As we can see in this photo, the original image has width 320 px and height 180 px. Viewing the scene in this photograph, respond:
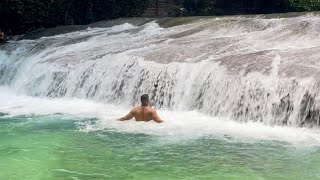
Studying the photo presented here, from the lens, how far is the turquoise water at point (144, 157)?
6.72 m

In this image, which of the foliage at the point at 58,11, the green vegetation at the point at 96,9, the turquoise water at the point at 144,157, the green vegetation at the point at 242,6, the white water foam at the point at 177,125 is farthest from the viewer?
the green vegetation at the point at 242,6

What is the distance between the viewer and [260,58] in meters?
10.9

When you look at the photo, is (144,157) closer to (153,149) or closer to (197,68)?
(153,149)

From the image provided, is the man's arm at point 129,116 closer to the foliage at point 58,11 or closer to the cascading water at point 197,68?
the cascading water at point 197,68

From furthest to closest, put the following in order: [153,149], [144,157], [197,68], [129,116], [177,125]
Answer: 1. [197,68]
2. [129,116]
3. [177,125]
4. [153,149]
5. [144,157]

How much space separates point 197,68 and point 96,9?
15.3 meters

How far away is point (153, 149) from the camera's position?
784cm


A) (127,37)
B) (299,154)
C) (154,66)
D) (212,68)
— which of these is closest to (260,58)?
(212,68)

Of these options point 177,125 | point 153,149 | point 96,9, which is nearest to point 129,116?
point 177,125

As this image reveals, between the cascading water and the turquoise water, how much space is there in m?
1.72

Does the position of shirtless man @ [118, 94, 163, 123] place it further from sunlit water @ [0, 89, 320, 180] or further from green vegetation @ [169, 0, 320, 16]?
green vegetation @ [169, 0, 320, 16]

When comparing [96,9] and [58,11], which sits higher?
[96,9]

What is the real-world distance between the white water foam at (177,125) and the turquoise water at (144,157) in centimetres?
29

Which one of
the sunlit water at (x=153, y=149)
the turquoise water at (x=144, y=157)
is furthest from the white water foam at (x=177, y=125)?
the turquoise water at (x=144, y=157)
